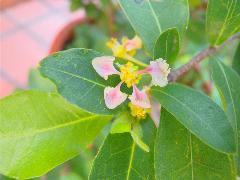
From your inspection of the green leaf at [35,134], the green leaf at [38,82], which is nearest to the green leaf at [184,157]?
the green leaf at [35,134]

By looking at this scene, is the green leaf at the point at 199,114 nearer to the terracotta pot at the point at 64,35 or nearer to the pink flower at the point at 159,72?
the pink flower at the point at 159,72

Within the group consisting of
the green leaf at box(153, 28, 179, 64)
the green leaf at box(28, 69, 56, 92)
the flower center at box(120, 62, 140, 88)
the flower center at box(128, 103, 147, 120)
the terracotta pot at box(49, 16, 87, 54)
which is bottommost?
the flower center at box(128, 103, 147, 120)

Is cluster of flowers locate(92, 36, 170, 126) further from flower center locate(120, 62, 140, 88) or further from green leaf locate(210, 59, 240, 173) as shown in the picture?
green leaf locate(210, 59, 240, 173)

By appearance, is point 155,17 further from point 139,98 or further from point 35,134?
point 35,134

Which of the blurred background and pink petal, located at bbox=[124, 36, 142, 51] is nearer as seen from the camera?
pink petal, located at bbox=[124, 36, 142, 51]

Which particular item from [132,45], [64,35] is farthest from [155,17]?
[64,35]

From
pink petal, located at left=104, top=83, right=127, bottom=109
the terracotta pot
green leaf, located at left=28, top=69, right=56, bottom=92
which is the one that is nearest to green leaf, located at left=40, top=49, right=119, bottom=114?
pink petal, located at left=104, top=83, right=127, bottom=109
